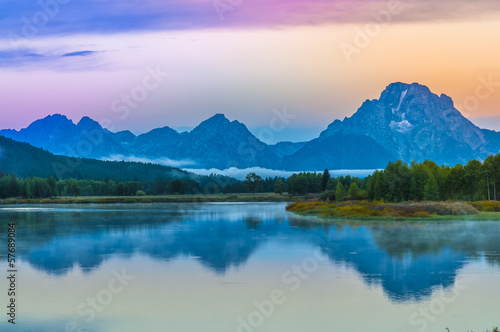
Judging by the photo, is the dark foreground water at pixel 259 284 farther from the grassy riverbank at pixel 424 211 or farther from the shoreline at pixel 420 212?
the grassy riverbank at pixel 424 211

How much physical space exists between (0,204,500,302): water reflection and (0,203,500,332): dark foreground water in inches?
5.1

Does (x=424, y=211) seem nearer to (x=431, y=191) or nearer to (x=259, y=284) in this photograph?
(x=431, y=191)

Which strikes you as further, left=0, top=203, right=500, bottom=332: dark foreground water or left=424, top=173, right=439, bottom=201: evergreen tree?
left=424, top=173, right=439, bottom=201: evergreen tree

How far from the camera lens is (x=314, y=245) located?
46.1m

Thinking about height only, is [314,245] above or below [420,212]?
below

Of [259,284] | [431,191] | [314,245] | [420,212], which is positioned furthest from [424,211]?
[259,284]

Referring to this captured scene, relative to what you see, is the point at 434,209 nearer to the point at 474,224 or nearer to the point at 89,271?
the point at 474,224

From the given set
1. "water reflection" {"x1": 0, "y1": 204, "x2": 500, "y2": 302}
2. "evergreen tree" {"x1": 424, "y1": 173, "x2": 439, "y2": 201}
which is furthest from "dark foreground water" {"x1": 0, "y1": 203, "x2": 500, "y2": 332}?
"evergreen tree" {"x1": 424, "y1": 173, "x2": 439, "y2": 201}

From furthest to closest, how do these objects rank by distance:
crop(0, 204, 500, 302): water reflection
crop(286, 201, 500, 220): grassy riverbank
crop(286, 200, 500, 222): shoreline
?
crop(286, 201, 500, 220): grassy riverbank, crop(286, 200, 500, 222): shoreline, crop(0, 204, 500, 302): water reflection

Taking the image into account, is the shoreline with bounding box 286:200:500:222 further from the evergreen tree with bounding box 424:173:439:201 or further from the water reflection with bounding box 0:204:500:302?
the evergreen tree with bounding box 424:173:439:201

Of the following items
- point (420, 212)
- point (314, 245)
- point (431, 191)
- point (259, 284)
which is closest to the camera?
point (259, 284)

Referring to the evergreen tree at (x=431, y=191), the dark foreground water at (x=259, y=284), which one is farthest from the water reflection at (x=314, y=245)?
the evergreen tree at (x=431, y=191)

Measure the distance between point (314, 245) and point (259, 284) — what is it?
16.9 meters

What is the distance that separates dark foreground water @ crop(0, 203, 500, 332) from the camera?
22.2m
